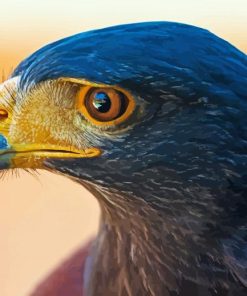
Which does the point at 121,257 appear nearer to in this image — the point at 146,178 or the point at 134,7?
the point at 146,178

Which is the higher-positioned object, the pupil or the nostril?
the pupil

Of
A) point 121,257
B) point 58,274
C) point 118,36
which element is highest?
point 118,36

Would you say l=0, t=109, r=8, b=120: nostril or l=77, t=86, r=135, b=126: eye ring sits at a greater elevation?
l=77, t=86, r=135, b=126: eye ring

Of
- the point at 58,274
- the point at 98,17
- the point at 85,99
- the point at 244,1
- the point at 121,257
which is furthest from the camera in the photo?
the point at 244,1

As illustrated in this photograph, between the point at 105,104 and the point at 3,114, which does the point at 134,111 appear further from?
the point at 3,114

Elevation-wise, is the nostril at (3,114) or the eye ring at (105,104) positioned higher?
the eye ring at (105,104)

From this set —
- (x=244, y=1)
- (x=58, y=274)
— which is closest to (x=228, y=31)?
(x=244, y=1)

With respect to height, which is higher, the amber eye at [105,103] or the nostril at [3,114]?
the amber eye at [105,103]
